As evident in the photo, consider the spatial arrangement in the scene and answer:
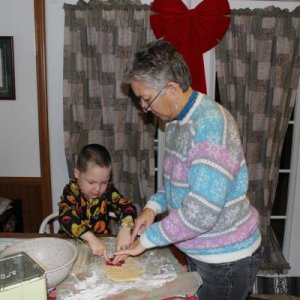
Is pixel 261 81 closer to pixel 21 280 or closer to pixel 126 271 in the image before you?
pixel 126 271

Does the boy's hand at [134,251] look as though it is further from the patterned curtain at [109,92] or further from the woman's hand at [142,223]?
the patterned curtain at [109,92]

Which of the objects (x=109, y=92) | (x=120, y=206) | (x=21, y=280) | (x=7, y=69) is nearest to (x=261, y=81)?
(x=109, y=92)

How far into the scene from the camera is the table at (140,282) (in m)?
1.15

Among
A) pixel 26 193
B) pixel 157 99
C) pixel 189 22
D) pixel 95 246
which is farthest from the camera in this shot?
pixel 26 193

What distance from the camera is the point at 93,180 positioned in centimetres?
171

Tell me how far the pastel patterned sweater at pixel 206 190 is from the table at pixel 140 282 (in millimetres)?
98

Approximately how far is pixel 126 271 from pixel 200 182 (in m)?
0.41

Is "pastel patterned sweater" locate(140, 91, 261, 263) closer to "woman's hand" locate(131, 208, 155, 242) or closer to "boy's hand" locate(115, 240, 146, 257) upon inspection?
"boy's hand" locate(115, 240, 146, 257)

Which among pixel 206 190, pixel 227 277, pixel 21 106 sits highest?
pixel 21 106

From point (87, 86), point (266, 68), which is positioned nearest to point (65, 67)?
point (87, 86)

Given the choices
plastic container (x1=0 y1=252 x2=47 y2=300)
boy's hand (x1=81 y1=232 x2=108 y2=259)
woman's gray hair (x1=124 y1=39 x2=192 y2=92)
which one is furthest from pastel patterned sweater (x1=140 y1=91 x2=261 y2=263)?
plastic container (x1=0 y1=252 x2=47 y2=300)

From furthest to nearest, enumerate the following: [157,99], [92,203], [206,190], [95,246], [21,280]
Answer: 1. [92,203]
2. [95,246]
3. [157,99]
4. [206,190]
5. [21,280]

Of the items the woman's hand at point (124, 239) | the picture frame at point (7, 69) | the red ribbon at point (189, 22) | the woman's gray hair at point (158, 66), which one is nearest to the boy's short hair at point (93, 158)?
the woman's hand at point (124, 239)

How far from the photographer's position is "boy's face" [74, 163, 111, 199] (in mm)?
1709
